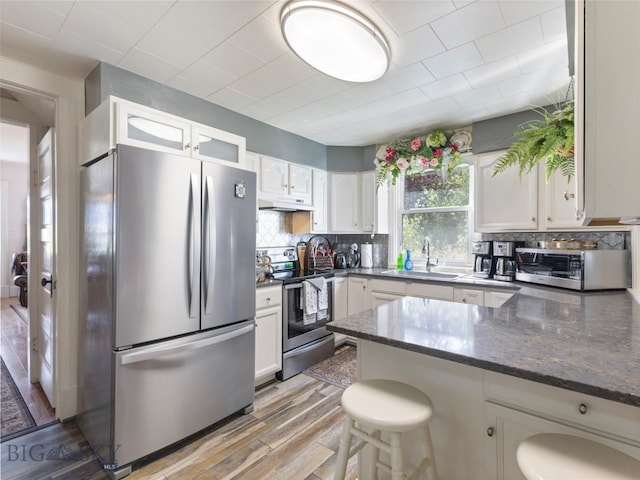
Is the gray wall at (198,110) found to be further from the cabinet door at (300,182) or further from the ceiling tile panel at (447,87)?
the ceiling tile panel at (447,87)

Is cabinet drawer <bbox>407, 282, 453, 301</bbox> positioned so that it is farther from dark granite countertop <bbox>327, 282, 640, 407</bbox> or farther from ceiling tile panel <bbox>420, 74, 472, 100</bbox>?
ceiling tile panel <bbox>420, 74, 472, 100</bbox>

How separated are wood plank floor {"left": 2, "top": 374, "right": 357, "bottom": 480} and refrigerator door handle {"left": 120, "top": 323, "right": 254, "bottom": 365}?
1.98 feet

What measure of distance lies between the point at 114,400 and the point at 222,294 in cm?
77

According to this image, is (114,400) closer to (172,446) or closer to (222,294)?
(172,446)

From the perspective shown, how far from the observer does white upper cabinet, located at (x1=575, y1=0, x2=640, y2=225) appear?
79cm

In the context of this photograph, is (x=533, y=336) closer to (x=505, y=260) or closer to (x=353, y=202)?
(x=505, y=260)

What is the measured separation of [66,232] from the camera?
2.10 m

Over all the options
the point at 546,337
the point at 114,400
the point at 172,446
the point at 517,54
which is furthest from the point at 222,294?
the point at 517,54

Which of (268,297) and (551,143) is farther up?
(551,143)

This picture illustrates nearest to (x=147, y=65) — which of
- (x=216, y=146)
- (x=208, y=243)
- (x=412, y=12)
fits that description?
(x=216, y=146)

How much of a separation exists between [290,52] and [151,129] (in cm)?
96

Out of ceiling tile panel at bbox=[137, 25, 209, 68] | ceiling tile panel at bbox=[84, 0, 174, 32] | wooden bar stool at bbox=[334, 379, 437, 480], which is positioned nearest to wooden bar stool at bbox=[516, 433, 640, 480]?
wooden bar stool at bbox=[334, 379, 437, 480]

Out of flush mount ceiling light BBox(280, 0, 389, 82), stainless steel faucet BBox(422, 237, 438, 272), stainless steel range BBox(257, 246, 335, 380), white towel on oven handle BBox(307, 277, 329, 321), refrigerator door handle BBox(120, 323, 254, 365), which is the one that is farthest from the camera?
stainless steel faucet BBox(422, 237, 438, 272)

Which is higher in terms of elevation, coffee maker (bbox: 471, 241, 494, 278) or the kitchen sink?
coffee maker (bbox: 471, 241, 494, 278)
